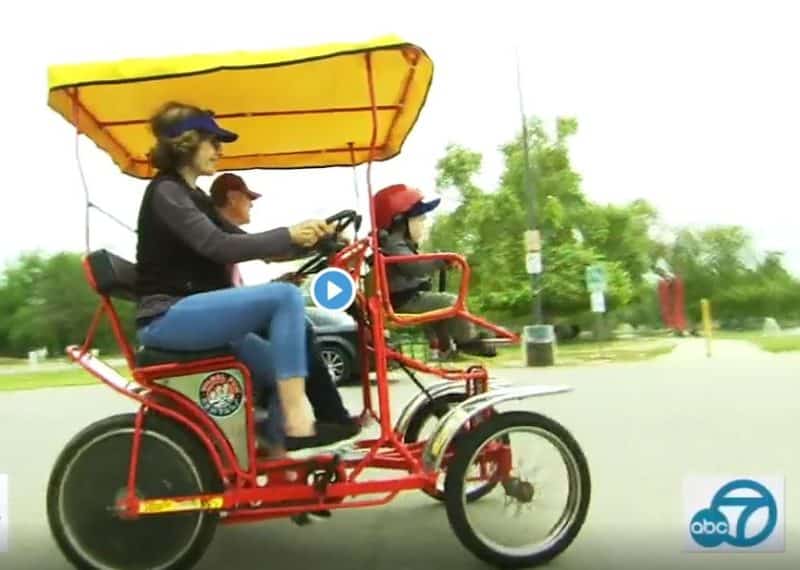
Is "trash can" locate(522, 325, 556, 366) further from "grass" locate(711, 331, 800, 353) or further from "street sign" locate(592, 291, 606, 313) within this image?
"grass" locate(711, 331, 800, 353)

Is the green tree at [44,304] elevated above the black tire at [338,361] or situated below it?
above

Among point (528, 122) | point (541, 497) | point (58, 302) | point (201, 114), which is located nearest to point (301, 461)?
point (541, 497)

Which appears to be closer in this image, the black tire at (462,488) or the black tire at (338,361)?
the black tire at (462,488)

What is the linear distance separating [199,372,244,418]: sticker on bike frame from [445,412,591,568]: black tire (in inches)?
20.4

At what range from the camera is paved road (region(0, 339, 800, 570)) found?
2.61m

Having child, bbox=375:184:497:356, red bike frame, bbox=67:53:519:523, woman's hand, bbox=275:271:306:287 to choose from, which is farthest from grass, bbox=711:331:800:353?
woman's hand, bbox=275:271:306:287

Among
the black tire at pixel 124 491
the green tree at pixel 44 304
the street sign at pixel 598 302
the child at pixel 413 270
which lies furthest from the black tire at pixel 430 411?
the green tree at pixel 44 304

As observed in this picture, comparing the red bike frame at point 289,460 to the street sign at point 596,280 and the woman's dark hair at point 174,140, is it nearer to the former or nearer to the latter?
the woman's dark hair at point 174,140

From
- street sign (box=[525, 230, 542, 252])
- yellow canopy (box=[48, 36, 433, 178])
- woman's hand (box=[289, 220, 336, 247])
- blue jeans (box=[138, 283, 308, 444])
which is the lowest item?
blue jeans (box=[138, 283, 308, 444])

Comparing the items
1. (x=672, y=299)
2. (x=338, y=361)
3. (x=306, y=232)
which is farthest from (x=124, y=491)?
(x=672, y=299)

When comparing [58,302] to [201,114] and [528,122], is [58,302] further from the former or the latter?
[528,122]

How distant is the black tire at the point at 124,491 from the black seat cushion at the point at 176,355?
12 cm

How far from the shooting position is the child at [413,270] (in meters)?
2.61

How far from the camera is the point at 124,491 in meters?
2.36
